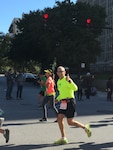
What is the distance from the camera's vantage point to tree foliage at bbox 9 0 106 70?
53156 millimetres

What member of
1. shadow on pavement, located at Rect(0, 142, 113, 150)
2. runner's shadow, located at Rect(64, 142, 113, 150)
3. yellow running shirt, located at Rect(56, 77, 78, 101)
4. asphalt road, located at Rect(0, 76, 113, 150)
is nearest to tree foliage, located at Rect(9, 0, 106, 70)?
asphalt road, located at Rect(0, 76, 113, 150)

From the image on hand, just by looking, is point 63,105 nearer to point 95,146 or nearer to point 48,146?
point 48,146

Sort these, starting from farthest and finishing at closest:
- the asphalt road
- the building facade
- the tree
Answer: the tree
the building facade
the asphalt road

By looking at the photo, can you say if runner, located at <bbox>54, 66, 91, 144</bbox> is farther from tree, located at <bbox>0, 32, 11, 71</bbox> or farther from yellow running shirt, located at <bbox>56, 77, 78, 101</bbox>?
tree, located at <bbox>0, 32, 11, 71</bbox>

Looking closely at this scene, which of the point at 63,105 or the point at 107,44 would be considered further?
the point at 107,44

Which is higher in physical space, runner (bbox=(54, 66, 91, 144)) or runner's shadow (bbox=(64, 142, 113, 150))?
runner (bbox=(54, 66, 91, 144))

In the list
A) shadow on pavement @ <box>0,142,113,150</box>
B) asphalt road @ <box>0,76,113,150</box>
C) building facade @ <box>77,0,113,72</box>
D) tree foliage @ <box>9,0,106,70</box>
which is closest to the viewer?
shadow on pavement @ <box>0,142,113,150</box>

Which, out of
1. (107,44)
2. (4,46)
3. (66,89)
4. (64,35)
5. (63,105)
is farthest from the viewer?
(4,46)

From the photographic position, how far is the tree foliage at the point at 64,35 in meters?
53.2

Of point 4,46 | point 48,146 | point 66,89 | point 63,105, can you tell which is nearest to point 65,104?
point 63,105

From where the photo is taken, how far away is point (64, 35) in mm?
54562

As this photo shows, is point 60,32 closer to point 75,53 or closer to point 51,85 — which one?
point 75,53

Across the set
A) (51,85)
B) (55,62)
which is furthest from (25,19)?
(51,85)

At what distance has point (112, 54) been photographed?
283 ft
